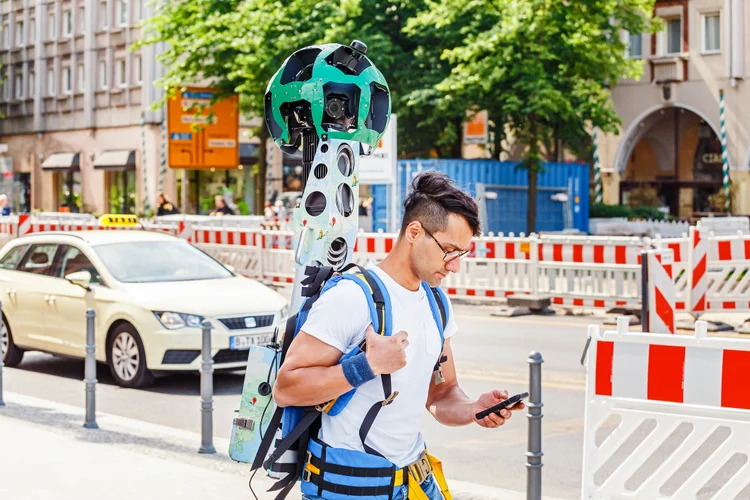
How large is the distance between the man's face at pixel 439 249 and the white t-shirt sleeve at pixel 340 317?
0.69ft

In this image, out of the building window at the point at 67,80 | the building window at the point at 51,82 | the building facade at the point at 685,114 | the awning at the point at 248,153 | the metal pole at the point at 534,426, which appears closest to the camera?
the metal pole at the point at 534,426

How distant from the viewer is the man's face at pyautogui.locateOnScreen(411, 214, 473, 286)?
392cm

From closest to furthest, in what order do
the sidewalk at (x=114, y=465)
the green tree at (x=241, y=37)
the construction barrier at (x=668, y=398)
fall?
the construction barrier at (x=668, y=398), the sidewalk at (x=114, y=465), the green tree at (x=241, y=37)

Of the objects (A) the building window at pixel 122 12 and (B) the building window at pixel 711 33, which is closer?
(B) the building window at pixel 711 33

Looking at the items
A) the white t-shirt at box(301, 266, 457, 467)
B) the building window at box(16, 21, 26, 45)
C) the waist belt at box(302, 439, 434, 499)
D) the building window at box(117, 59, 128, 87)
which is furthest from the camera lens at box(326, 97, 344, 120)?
the building window at box(16, 21, 26, 45)

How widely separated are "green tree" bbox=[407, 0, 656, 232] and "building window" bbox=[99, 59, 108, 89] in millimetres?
26239

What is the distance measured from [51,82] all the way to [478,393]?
174 feet

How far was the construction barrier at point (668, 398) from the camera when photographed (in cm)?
556

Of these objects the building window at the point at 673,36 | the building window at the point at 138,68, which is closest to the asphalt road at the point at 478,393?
the building window at the point at 673,36

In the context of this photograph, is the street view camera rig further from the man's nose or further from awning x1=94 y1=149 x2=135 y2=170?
awning x1=94 y1=149 x2=135 y2=170

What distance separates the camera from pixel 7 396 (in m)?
10.9

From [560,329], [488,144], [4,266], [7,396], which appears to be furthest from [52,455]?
[488,144]

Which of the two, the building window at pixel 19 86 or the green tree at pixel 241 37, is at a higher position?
the building window at pixel 19 86

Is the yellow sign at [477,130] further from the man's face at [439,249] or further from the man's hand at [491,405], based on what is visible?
the man's face at [439,249]
